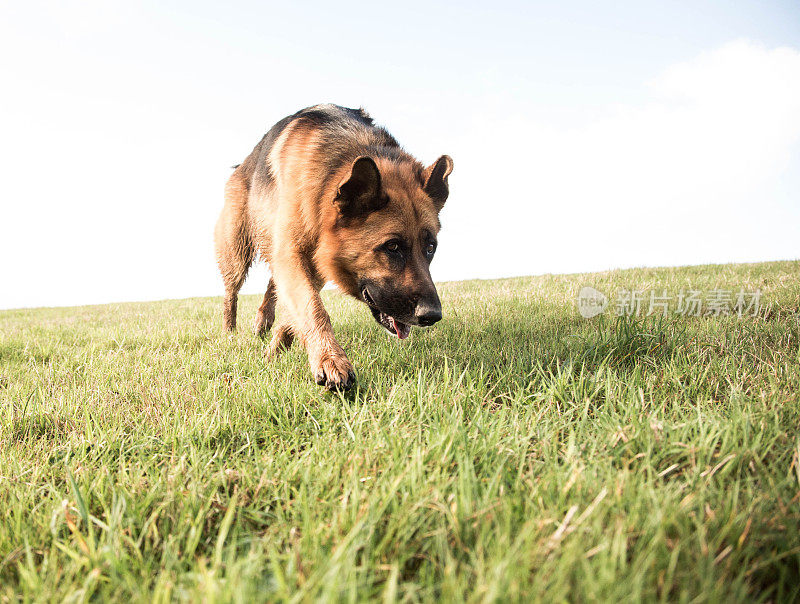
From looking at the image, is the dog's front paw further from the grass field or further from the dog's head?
the dog's head

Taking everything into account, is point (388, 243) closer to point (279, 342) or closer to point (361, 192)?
point (361, 192)

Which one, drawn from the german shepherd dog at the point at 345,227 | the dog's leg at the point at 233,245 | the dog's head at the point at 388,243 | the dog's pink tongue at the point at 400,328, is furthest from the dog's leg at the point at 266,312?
the dog's pink tongue at the point at 400,328

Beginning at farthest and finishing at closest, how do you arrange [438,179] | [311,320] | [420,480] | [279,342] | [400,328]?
[279,342] < [438,179] < [400,328] < [311,320] < [420,480]

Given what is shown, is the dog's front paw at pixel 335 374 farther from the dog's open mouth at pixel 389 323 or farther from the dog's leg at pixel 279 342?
the dog's leg at pixel 279 342

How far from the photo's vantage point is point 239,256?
5816 mm

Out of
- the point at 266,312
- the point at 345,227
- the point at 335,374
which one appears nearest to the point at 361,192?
the point at 345,227

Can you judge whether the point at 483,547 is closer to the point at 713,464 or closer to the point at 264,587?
the point at 264,587

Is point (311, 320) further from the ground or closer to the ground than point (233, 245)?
closer to the ground

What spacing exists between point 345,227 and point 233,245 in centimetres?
282

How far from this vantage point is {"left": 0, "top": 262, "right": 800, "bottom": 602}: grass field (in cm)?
120

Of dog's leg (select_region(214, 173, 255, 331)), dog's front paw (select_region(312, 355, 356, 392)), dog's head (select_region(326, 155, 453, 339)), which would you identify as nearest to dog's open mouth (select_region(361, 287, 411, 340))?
dog's head (select_region(326, 155, 453, 339))
